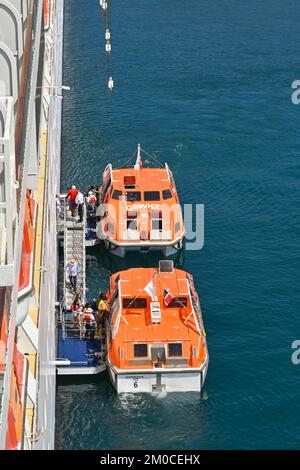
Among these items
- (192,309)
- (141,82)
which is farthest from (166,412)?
(141,82)

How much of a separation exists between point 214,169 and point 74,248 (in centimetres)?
1518

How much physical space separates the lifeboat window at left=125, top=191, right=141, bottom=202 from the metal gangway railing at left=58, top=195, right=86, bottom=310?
243cm

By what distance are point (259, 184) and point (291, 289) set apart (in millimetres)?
13027

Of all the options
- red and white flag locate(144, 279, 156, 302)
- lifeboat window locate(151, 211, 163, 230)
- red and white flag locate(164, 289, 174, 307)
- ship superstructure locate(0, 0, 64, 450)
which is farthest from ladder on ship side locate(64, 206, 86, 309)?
ship superstructure locate(0, 0, 64, 450)

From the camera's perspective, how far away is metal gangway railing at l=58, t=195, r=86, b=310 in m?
43.9

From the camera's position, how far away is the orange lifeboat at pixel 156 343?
126 ft

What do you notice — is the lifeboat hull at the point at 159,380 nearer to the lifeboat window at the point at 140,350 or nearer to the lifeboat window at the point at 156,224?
the lifeboat window at the point at 140,350

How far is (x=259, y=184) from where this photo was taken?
58000 mm

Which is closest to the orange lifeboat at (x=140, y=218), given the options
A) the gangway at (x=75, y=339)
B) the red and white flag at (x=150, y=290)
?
Result: the gangway at (x=75, y=339)

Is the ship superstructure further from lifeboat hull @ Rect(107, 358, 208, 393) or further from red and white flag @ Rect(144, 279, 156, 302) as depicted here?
red and white flag @ Rect(144, 279, 156, 302)

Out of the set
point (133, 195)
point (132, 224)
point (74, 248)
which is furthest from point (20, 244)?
point (133, 195)
